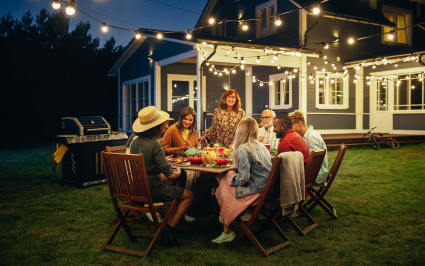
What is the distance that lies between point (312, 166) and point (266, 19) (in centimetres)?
1208

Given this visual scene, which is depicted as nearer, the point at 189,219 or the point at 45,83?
the point at 189,219

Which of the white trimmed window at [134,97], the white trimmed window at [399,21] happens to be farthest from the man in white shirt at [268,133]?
the white trimmed window at [399,21]

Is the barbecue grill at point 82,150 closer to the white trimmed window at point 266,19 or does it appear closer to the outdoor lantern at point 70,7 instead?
the outdoor lantern at point 70,7

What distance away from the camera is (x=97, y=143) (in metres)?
7.50

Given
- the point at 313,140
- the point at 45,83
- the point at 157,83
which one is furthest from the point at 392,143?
the point at 45,83

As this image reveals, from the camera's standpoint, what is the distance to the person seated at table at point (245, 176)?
3.72 meters

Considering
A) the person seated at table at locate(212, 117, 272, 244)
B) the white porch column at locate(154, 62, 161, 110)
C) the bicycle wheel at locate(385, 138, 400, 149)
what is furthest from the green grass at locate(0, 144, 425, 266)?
the white porch column at locate(154, 62, 161, 110)

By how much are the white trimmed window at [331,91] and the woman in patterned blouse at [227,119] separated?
8.11 m

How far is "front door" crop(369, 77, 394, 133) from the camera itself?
1455 centimetres

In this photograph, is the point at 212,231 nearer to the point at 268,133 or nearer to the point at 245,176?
the point at 245,176

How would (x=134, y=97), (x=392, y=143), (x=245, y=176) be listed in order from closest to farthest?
(x=245, y=176) → (x=392, y=143) → (x=134, y=97)

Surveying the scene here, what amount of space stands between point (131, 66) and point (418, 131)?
11702mm

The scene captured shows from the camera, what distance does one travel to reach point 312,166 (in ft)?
13.8

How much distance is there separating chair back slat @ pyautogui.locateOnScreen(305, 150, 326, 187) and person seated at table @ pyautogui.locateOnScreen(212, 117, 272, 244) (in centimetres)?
54
